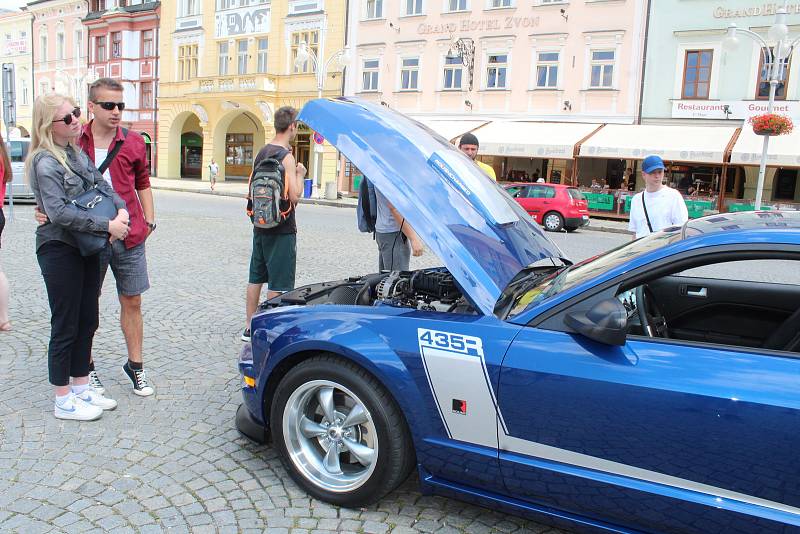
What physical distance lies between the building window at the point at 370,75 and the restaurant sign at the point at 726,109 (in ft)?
43.7

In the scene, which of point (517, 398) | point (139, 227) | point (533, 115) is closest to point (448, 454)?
point (517, 398)

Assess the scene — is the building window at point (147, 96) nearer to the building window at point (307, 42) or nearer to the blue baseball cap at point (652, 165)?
the building window at point (307, 42)

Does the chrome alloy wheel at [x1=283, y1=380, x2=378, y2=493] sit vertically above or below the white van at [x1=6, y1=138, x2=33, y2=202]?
below

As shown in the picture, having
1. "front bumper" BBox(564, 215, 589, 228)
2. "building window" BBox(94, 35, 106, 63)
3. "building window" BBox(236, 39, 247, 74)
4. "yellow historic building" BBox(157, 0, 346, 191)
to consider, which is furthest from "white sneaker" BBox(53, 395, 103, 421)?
"building window" BBox(94, 35, 106, 63)

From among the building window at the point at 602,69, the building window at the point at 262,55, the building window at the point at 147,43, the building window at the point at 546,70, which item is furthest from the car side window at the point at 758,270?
the building window at the point at 147,43

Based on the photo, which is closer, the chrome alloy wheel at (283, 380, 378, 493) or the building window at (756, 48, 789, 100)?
the chrome alloy wheel at (283, 380, 378, 493)

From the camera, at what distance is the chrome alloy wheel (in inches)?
110

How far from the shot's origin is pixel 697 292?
3.50 m

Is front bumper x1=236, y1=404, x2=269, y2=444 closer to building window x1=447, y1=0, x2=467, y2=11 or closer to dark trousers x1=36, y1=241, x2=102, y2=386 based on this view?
dark trousers x1=36, y1=241, x2=102, y2=386

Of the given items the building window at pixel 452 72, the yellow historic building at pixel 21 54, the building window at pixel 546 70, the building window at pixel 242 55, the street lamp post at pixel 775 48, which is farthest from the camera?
the yellow historic building at pixel 21 54

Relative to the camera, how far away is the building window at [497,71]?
26.9m

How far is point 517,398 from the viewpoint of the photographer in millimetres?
2391

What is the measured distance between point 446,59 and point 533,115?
481 cm

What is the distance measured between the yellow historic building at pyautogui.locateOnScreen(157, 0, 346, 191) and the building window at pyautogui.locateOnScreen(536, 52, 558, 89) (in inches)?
351
